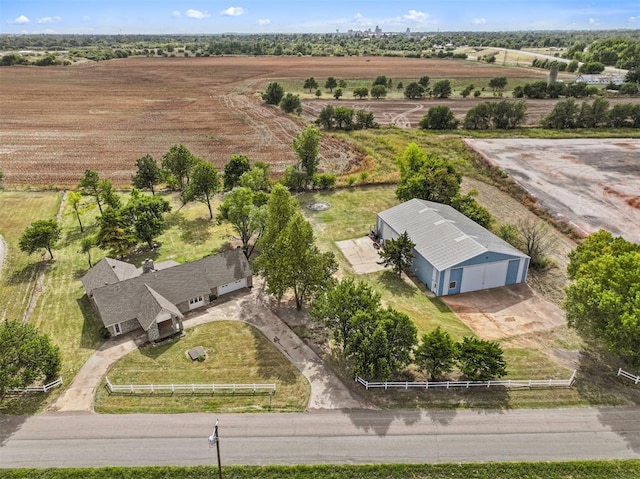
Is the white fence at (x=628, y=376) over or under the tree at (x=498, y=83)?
under

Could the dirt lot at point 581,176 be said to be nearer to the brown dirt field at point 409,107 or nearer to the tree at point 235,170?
the brown dirt field at point 409,107

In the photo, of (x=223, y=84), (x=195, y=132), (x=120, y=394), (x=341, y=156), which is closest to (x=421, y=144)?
(x=341, y=156)

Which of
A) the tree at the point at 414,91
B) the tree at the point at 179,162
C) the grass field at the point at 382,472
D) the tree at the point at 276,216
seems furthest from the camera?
the tree at the point at 414,91

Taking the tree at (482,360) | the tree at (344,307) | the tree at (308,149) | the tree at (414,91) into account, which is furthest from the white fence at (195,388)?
the tree at (414,91)

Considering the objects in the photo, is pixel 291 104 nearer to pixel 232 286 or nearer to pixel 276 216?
pixel 232 286

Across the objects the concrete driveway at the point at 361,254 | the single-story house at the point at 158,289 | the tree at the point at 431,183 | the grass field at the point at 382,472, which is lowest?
the concrete driveway at the point at 361,254

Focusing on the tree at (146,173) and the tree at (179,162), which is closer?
the tree at (146,173)

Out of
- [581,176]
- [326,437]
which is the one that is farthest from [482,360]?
[581,176]
